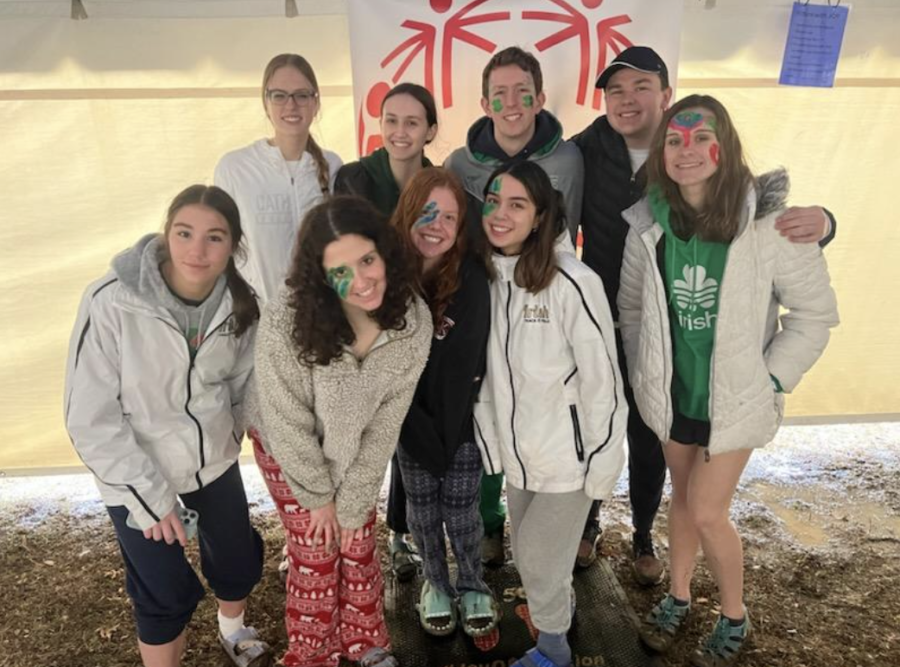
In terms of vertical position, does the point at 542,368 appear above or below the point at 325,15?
below

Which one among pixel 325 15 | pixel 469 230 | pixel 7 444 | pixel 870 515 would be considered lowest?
pixel 870 515

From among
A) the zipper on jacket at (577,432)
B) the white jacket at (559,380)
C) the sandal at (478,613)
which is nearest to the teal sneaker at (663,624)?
the sandal at (478,613)

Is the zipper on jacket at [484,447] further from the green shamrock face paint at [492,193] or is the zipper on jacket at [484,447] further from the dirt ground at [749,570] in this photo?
the dirt ground at [749,570]

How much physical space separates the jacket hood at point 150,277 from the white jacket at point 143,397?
0.7 inches

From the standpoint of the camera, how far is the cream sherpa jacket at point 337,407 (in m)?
1.84

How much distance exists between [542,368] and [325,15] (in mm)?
2045

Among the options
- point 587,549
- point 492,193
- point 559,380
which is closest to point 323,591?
point 559,380

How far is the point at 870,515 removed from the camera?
3.31m

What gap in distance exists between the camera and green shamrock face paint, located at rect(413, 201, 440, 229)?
195cm

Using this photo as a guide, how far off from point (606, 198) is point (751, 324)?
76 centimetres

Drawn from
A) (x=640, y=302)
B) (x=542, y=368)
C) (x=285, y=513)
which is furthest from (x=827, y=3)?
(x=285, y=513)

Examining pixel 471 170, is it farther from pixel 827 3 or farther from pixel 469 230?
pixel 827 3

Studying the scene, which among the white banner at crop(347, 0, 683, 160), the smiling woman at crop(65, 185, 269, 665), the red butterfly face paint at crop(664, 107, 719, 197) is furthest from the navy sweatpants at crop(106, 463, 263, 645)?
the white banner at crop(347, 0, 683, 160)

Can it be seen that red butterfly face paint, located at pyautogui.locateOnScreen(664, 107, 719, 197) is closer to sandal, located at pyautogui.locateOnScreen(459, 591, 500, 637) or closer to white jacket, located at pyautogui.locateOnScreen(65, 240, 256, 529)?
white jacket, located at pyautogui.locateOnScreen(65, 240, 256, 529)
